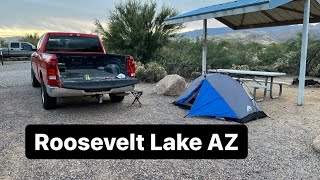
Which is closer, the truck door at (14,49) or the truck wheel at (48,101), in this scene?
the truck wheel at (48,101)

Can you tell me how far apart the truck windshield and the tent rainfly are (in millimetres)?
3128

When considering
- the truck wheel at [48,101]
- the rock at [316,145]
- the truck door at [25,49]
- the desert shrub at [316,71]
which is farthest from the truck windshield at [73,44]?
the truck door at [25,49]

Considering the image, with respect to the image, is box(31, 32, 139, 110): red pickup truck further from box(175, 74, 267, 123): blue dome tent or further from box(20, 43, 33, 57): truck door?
box(20, 43, 33, 57): truck door

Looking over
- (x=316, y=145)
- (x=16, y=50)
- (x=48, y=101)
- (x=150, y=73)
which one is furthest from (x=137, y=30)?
(x=16, y=50)

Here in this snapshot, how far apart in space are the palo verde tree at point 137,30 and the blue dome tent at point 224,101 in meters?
8.22

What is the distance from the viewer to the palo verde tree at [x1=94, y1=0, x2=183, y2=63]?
47.8ft

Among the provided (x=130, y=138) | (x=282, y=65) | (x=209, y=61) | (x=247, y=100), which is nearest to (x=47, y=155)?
(x=130, y=138)

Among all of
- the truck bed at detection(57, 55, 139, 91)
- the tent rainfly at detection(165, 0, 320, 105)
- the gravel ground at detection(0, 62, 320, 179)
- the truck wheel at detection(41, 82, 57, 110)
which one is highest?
the tent rainfly at detection(165, 0, 320, 105)

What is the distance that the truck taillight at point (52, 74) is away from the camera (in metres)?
6.11

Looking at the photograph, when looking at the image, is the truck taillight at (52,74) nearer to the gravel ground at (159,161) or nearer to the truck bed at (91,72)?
the truck bed at (91,72)

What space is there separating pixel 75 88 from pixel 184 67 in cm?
819

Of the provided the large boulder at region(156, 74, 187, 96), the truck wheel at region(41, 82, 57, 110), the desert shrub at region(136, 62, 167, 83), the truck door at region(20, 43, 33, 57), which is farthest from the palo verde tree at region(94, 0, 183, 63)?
the truck door at region(20, 43, 33, 57)

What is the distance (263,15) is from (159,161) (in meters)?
8.47

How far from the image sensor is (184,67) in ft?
45.3
